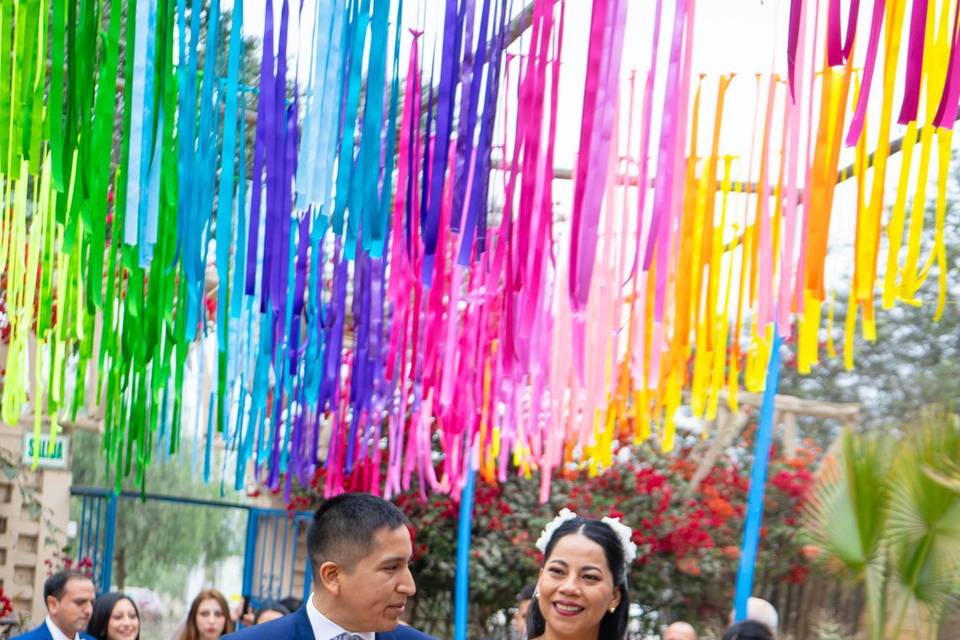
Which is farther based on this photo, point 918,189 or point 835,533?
point 835,533

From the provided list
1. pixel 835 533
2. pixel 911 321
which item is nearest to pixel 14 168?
pixel 835 533

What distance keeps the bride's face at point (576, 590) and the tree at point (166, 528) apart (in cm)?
1654

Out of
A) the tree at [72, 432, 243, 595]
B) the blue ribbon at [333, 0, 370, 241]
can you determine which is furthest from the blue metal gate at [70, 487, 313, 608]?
the tree at [72, 432, 243, 595]

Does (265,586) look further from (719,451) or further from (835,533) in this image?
(835,533)

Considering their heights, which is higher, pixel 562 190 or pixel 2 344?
pixel 562 190

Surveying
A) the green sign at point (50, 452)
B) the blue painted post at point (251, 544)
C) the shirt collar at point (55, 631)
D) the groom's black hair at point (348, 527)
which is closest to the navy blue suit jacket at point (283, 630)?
the groom's black hair at point (348, 527)

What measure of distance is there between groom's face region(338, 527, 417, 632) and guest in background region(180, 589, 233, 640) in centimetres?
363

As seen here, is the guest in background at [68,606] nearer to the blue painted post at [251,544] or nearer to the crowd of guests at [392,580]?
the crowd of guests at [392,580]

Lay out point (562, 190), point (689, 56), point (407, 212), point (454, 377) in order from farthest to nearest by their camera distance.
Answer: point (562, 190)
point (454, 377)
point (407, 212)
point (689, 56)

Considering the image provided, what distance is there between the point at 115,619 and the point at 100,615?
0.32 ft

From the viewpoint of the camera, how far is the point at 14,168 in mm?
4098

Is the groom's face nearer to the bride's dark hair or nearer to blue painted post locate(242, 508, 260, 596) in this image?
the bride's dark hair

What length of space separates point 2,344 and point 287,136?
6395 mm

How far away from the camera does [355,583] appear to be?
2.99 meters
